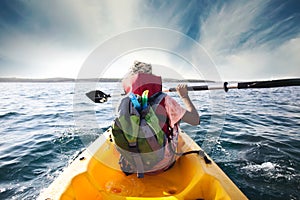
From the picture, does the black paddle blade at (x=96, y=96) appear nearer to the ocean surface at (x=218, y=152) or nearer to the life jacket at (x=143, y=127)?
the ocean surface at (x=218, y=152)

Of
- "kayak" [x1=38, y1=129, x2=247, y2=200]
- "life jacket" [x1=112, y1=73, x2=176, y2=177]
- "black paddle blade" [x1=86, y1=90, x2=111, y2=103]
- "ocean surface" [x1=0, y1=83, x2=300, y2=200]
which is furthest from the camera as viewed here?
"black paddle blade" [x1=86, y1=90, x2=111, y2=103]

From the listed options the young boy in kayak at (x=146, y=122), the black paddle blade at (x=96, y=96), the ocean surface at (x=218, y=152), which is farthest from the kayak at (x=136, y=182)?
the black paddle blade at (x=96, y=96)

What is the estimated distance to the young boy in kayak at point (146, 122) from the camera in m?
2.32

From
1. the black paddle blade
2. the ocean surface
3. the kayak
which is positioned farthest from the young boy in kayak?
the black paddle blade

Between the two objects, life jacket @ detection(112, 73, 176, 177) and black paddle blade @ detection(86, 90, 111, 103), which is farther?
black paddle blade @ detection(86, 90, 111, 103)

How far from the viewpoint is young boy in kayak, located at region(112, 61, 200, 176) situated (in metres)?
2.32

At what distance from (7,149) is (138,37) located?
477cm

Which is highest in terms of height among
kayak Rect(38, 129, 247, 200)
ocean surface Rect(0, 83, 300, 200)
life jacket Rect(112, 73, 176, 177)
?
life jacket Rect(112, 73, 176, 177)

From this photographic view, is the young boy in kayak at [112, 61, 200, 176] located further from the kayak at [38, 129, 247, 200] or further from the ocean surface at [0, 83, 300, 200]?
the ocean surface at [0, 83, 300, 200]

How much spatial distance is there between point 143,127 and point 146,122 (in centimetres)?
7

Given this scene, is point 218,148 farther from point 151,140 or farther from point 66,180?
point 66,180

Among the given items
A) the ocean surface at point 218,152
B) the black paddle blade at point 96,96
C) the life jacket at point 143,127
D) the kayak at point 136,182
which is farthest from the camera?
the black paddle blade at point 96,96

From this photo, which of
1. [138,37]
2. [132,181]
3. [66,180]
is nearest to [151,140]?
[132,181]

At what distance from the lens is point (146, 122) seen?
2318 mm
